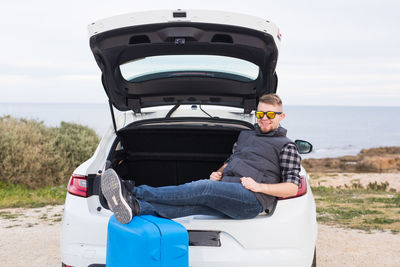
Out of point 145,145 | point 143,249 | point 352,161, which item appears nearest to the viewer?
→ point 143,249

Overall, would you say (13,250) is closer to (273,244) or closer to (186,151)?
(186,151)

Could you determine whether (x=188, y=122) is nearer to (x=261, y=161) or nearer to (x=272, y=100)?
(x=272, y=100)

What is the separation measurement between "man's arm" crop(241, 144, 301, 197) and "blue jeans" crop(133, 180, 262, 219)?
0.07 meters

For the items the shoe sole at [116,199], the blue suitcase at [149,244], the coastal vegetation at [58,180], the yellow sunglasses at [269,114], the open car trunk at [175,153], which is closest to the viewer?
the blue suitcase at [149,244]

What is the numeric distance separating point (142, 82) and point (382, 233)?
14.4ft

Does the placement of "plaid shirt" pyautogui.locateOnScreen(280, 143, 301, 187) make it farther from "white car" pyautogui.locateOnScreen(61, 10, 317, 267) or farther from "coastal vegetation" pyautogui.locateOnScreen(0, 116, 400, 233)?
"coastal vegetation" pyautogui.locateOnScreen(0, 116, 400, 233)

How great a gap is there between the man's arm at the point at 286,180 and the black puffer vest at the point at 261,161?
0.16ft

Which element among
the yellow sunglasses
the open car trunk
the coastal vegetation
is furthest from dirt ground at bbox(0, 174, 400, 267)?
the yellow sunglasses

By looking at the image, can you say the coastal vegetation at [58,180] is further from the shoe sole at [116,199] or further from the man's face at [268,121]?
the shoe sole at [116,199]

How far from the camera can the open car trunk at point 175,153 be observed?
13.4 feet

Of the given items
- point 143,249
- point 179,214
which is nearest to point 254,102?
point 179,214

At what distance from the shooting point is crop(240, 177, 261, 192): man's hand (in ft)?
9.12

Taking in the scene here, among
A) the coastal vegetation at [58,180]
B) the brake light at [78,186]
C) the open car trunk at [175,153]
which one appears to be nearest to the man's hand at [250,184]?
the brake light at [78,186]

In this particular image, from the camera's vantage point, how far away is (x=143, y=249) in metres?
2.34
